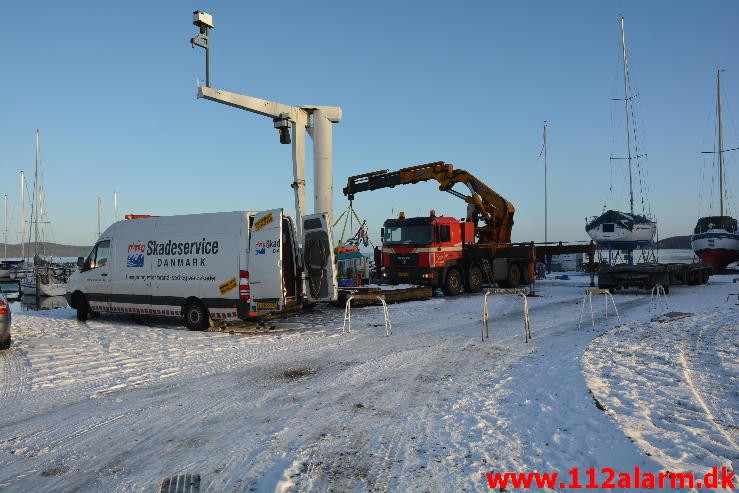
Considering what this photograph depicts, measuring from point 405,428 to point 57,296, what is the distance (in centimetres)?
3882

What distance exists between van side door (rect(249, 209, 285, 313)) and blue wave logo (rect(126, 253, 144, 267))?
3349 millimetres

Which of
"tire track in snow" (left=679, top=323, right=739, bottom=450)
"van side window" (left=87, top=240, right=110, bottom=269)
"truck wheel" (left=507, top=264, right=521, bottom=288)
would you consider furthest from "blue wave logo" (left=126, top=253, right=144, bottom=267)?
"truck wheel" (left=507, top=264, right=521, bottom=288)

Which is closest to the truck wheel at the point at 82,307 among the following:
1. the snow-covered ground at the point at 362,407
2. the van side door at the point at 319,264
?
the snow-covered ground at the point at 362,407

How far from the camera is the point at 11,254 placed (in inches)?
2603

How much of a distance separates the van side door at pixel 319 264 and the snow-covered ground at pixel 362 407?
1758mm

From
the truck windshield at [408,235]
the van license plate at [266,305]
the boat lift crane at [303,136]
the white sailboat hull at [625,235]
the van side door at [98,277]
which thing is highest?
the boat lift crane at [303,136]

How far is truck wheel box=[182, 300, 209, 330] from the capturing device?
462 inches

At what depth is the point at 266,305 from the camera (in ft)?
36.7

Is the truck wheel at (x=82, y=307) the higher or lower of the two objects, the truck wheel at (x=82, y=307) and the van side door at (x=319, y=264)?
the lower

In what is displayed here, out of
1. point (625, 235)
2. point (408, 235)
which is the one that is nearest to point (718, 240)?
point (625, 235)

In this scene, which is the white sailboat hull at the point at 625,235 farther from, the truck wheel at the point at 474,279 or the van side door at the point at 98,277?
A: the van side door at the point at 98,277

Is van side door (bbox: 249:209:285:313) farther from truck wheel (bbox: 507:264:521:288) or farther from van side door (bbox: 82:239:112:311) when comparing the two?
truck wheel (bbox: 507:264:521:288)

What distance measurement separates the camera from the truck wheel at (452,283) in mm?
19781

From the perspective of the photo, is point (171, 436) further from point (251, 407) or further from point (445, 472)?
point (445, 472)
